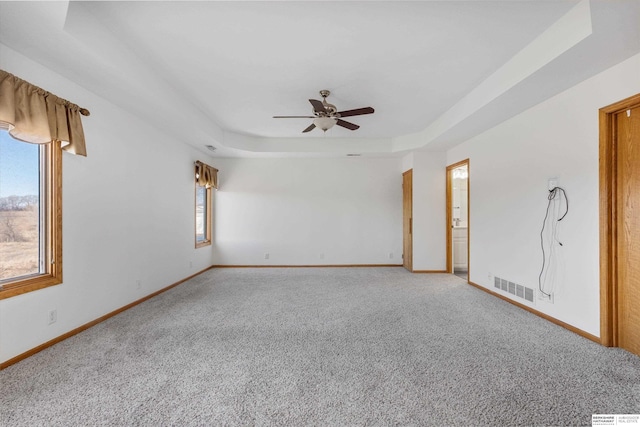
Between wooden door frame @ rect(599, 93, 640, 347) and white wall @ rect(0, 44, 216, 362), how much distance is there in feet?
15.9

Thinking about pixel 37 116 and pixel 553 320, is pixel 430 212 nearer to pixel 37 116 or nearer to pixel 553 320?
pixel 553 320

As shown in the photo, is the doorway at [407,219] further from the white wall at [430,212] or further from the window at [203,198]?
the window at [203,198]

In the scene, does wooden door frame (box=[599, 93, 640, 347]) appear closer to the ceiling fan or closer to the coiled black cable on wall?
the coiled black cable on wall

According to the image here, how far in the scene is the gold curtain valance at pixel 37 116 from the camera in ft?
6.20

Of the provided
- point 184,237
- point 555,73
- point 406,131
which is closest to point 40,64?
point 184,237

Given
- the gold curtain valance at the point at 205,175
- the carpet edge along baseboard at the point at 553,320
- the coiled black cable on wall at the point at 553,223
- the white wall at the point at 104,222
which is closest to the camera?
the white wall at the point at 104,222

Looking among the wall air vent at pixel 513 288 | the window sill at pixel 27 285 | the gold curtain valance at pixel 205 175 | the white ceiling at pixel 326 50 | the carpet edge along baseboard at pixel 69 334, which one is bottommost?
the carpet edge along baseboard at pixel 69 334

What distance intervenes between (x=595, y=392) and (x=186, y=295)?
426 cm

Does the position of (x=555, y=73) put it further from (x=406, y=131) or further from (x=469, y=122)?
(x=406, y=131)

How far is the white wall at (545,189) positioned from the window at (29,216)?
16.0ft

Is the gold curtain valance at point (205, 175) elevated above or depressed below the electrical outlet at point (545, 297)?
above

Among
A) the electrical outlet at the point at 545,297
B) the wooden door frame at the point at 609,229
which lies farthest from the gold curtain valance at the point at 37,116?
the electrical outlet at the point at 545,297

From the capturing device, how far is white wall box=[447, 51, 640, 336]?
2379 millimetres

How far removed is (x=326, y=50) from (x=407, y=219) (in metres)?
4.01
